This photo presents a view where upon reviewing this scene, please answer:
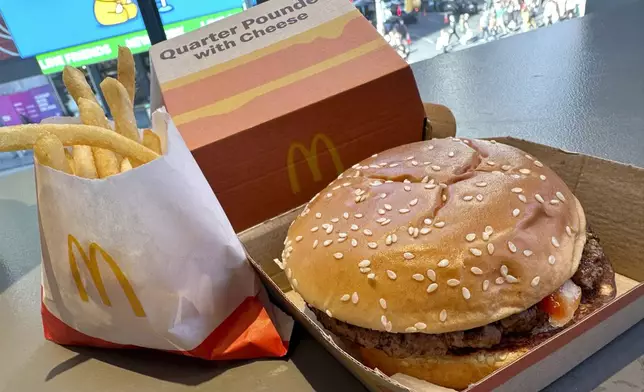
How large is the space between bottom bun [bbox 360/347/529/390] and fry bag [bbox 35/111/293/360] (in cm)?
31

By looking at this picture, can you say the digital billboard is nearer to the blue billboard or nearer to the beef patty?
the blue billboard

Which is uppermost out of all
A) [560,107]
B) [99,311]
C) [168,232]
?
[168,232]

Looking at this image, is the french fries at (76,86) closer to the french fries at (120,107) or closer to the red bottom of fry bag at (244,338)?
the french fries at (120,107)

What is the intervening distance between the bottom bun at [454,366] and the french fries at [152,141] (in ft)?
2.17

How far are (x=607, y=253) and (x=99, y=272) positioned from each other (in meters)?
1.23

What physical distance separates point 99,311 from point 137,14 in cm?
324

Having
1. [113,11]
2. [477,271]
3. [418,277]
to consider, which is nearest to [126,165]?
[418,277]

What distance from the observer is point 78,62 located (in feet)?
12.7

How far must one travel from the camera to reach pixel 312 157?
1537mm

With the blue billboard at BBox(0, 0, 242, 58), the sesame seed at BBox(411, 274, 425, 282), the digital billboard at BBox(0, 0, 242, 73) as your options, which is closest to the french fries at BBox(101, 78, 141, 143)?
the sesame seed at BBox(411, 274, 425, 282)

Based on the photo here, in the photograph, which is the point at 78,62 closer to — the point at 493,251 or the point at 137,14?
the point at 137,14

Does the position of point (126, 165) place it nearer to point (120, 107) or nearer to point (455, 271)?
point (120, 107)

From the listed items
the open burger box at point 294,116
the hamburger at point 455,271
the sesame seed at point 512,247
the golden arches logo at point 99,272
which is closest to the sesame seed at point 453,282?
the hamburger at point 455,271

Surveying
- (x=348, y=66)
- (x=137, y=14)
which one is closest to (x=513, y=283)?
(x=348, y=66)
